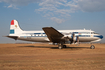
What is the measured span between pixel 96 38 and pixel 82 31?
3305 millimetres

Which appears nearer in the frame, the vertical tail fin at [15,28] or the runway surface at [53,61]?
the runway surface at [53,61]

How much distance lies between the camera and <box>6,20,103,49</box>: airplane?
20.2 metres

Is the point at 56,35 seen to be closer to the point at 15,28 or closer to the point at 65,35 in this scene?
the point at 65,35

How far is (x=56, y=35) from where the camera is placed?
808 inches

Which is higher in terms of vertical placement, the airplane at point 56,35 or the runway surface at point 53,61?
the airplane at point 56,35

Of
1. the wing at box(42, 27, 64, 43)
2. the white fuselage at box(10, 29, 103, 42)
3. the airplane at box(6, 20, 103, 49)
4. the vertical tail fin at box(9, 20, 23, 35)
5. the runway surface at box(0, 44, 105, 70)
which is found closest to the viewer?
the runway surface at box(0, 44, 105, 70)

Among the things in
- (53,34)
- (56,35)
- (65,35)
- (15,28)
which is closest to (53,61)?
(53,34)

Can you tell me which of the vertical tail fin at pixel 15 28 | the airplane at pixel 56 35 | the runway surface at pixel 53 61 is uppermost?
the vertical tail fin at pixel 15 28

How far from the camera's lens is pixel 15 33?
90.7ft

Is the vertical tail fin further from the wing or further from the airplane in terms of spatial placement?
the wing

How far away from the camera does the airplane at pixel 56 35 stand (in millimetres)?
20203

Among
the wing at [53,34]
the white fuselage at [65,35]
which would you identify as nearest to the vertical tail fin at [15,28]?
the white fuselage at [65,35]

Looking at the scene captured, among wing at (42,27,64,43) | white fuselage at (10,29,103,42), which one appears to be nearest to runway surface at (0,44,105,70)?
wing at (42,27,64,43)

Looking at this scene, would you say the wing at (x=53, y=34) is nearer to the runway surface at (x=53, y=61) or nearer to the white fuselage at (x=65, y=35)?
the white fuselage at (x=65, y=35)
